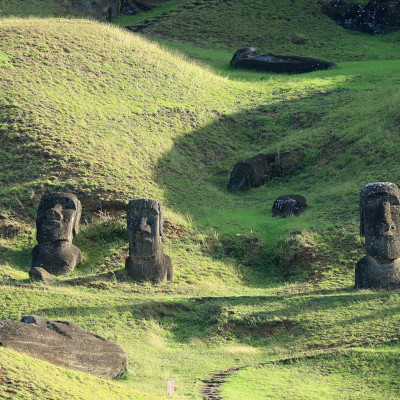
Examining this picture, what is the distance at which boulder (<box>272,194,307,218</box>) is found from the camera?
26.8m

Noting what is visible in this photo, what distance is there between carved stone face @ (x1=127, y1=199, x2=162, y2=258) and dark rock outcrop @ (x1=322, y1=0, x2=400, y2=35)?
28872 millimetres

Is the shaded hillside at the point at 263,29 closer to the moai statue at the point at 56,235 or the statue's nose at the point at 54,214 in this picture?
the moai statue at the point at 56,235

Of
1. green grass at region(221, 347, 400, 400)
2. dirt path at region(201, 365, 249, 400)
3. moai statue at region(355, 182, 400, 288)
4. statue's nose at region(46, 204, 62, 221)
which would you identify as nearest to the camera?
dirt path at region(201, 365, 249, 400)

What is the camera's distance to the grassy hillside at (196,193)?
17.2 metres

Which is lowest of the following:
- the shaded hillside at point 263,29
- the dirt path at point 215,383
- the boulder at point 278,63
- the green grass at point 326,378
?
the dirt path at point 215,383

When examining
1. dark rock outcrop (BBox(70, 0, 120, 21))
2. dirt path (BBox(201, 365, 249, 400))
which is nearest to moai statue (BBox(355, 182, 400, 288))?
dirt path (BBox(201, 365, 249, 400))

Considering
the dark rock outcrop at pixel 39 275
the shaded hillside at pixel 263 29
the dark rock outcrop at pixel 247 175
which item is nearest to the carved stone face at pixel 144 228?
the dark rock outcrop at pixel 39 275

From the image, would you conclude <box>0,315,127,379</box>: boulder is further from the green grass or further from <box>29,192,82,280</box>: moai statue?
<box>29,192,82,280</box>: moai statue

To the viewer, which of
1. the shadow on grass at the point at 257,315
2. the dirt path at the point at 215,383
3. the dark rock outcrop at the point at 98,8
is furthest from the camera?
the dark rock outcrop at the point at 98,8

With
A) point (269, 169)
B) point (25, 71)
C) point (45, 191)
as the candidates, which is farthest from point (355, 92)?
point (45, 191)

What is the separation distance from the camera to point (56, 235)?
22953mm

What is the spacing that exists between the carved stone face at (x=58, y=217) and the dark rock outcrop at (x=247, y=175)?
24.0ft

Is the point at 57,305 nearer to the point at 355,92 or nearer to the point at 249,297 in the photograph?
the point at 249,297

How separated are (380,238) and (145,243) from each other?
552 cm
